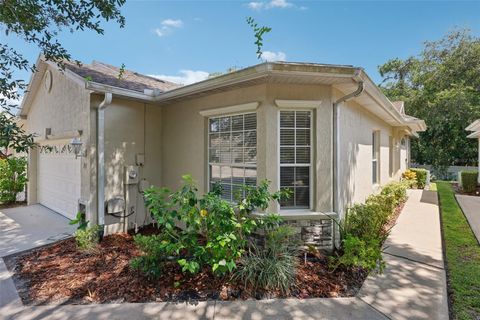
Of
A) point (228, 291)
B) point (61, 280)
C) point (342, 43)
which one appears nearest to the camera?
point (228, 291)

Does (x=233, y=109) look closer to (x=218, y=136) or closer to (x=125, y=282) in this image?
(x=218, y=136)

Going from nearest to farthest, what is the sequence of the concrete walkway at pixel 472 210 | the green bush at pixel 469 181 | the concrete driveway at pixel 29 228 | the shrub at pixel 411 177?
1. the concrete driveway at pixel 29 228
2. the concrete walkway at pixel 472 210
3. the green bush at pixel 469 181
4. the shrub at pixel 411 177

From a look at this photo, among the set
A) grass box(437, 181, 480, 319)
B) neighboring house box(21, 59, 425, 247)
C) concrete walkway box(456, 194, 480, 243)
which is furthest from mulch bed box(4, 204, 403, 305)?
concrete walkway box(456, 194, 480, 243)

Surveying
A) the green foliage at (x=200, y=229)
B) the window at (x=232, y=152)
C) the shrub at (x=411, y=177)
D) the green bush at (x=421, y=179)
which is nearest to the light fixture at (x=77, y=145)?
the window at (x=232, y=152)

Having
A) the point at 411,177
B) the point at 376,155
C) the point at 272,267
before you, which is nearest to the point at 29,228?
the point at 272,267

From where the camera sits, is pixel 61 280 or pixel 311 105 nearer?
pixel 61 280

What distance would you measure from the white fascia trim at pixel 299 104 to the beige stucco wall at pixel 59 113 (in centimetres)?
451

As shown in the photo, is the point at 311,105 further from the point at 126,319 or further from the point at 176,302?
the point at 126,319

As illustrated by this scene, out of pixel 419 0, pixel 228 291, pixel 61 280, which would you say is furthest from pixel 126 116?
pixel 419 0

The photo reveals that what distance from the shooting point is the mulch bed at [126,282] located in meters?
3.96

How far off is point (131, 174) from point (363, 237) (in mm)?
5743

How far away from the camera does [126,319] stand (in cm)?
341

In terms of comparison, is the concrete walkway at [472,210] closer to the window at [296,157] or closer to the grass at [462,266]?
the grass at [462,266]

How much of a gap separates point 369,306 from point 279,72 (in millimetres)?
3855
